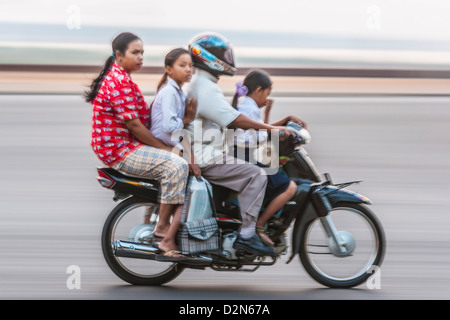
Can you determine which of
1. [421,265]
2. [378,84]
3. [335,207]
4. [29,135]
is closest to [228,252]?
[335,207]

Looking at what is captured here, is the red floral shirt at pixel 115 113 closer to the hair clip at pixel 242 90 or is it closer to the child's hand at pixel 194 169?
the child's hand at pixel 194 169

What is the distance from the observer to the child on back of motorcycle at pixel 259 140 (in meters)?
5.16

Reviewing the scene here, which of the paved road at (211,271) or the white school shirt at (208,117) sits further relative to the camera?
the paved road at (211,271)

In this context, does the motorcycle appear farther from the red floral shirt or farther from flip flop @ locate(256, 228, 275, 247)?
the red floral shirt

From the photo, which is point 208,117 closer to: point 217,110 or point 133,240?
point 217,110

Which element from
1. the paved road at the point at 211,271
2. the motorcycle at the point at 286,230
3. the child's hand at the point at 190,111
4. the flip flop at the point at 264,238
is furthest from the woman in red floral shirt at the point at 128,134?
the paved road at the point at 211,271

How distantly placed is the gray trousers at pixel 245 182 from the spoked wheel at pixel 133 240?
0.49m

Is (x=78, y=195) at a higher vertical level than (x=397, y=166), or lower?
lower

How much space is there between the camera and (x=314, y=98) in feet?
59.5

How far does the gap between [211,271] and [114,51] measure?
5.88 feet

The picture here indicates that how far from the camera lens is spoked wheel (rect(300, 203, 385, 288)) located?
17.3 feet

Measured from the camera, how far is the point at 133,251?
511cm

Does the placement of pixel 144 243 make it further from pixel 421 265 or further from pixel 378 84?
pixel 378 84

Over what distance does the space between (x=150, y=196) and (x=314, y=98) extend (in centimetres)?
1330
